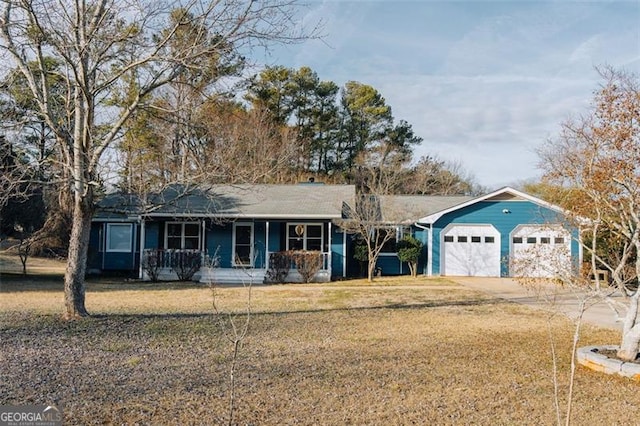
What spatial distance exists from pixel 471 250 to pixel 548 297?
1129 centimetres

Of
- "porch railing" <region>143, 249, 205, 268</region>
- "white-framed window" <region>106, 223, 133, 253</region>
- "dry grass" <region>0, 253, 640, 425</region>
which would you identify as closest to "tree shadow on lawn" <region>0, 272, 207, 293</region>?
"porch railing" <region>143, 249, 205, 268</region>

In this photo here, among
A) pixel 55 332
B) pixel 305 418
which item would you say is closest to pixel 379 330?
pixel 305 418

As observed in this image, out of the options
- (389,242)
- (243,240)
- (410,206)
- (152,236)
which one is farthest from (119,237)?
(410,206)

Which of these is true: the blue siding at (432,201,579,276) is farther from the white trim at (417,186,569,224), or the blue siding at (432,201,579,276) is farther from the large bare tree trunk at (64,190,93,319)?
the large bare tree trunk at (64,190,93,319)

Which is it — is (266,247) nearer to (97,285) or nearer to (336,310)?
(97,285)

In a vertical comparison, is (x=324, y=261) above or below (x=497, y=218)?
below

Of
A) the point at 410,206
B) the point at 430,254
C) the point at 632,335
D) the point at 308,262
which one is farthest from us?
the point at 410,206

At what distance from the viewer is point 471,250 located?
64.2 ft

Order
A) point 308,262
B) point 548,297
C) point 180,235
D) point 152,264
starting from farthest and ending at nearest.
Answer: point 180,235, point 152,264, point 308,262, point 548,297

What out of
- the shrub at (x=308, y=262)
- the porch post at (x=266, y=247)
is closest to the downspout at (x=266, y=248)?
the porch post at (x=266, y=247)

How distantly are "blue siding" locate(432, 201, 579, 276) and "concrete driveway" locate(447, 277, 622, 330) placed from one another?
1379 mm

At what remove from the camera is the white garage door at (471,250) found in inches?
766

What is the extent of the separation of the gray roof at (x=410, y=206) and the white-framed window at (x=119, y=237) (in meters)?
10.3

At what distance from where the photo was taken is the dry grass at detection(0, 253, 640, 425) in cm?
435
